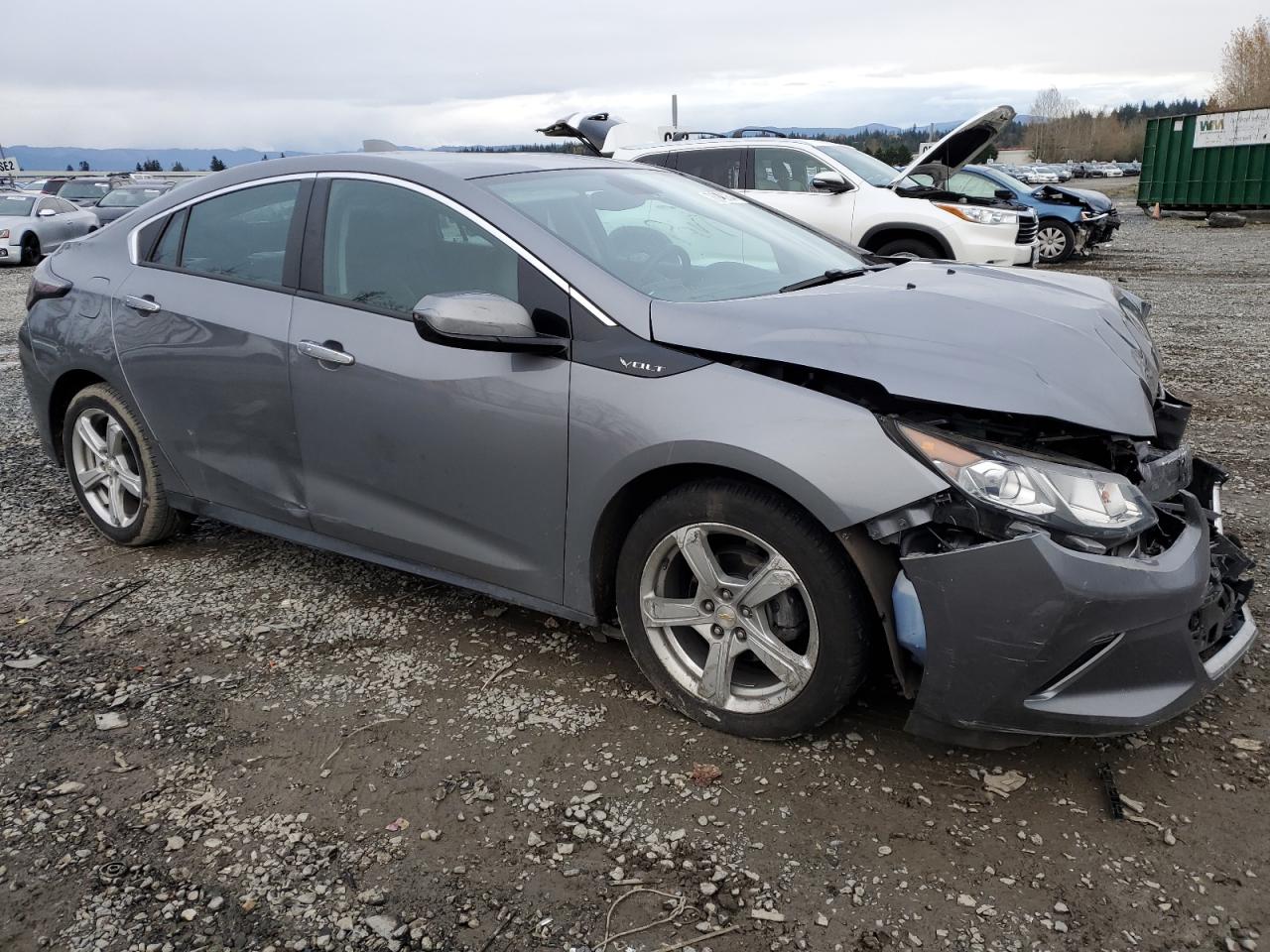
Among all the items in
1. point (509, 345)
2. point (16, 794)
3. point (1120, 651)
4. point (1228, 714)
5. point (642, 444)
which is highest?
point (509, 345)

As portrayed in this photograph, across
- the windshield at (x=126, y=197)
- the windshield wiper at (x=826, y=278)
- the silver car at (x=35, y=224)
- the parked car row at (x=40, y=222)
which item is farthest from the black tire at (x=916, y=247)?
the windshield at (x=126, y=197)

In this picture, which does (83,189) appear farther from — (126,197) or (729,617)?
(729,617)

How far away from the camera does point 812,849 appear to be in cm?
244

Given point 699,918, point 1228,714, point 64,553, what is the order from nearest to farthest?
point 699,918, point 1228,714, point 64,553

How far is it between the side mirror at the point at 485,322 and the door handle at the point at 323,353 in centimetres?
49

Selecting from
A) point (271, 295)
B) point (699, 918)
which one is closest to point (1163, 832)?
point (699, 918)

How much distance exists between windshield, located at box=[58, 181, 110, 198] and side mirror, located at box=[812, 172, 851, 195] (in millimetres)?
21180

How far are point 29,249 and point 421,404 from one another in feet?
63.1

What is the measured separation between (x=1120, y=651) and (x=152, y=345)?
11.5ft

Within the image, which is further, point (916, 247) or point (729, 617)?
point (916, 247)

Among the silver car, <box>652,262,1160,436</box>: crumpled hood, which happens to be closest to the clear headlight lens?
<box>652,262,1160,436</box>: crumpled hood

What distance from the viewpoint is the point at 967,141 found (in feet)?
30.3

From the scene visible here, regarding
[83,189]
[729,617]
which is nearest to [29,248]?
[83,189]

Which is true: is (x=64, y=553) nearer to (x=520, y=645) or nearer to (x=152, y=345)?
(x=152, y=345)
